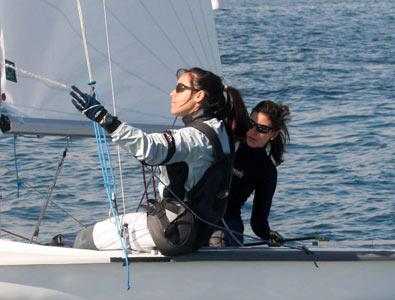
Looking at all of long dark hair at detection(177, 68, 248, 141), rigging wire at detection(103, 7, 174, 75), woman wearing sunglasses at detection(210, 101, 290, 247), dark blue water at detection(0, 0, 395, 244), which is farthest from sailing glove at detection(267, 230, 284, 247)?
dark blue water at detection(0, 0, 395, 244)

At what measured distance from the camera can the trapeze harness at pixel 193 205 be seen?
183 inches

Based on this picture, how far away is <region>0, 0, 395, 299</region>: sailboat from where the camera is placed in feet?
15.8

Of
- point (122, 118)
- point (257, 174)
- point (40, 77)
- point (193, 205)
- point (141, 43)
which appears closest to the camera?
point (193, 205)

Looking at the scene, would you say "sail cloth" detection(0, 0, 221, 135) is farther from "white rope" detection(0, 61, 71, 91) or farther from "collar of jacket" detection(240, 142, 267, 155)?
"collar of jacket" detection(240, 142, 267, 155)

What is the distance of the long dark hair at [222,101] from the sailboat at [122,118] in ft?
1.60

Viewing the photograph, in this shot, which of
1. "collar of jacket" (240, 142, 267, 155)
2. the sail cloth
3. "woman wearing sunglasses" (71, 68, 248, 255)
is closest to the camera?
"woman wearing sunglasses" (71, 68, 248, 255)

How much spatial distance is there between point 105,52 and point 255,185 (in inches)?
35.5

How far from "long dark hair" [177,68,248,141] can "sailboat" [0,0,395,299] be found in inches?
19.2

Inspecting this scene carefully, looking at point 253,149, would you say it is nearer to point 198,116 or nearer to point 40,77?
point 198,116

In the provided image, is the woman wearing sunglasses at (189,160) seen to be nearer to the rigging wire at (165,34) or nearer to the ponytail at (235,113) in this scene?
the ponytail at (235,113)

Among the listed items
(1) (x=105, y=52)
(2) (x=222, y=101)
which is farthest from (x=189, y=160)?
(1) (x=105, y=52)

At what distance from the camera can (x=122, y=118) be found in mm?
5266

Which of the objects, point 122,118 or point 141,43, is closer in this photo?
point 122,118

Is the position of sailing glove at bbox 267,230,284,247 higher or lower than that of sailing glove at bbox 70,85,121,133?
lower
